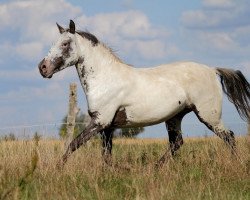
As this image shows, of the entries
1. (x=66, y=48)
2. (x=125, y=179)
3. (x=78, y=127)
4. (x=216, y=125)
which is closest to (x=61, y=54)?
(x=66, y=48)

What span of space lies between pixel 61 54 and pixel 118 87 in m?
1.04

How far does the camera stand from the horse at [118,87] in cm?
866

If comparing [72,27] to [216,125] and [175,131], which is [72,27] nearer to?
[175,131]

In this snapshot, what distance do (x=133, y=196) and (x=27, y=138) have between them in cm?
508

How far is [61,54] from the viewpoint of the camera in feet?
28.6

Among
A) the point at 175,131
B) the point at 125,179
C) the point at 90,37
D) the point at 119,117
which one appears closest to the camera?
the point at 125,179

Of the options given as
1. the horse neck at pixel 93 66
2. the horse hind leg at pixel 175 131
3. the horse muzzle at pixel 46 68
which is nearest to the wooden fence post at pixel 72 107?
the horse hind leg at pixel 175 131

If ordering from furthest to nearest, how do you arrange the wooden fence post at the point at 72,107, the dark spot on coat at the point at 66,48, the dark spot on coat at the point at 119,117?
1. the wooden fence post at the point at 72,107
2. the dark spot on coat at the point at 119,117
3. the dark spot on coat at the point at 66,48

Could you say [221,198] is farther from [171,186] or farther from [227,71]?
[227,71]

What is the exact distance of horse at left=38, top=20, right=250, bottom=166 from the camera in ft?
28.4

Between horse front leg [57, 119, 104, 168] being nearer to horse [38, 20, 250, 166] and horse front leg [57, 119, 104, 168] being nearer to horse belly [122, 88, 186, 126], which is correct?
horse [38, 20, 250, 166]

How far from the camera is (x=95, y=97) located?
8.68m

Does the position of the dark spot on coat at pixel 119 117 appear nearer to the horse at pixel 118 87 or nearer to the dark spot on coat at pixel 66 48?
the horse at pixel 118 87

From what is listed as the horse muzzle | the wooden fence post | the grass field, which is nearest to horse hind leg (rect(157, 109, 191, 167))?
the grass field
